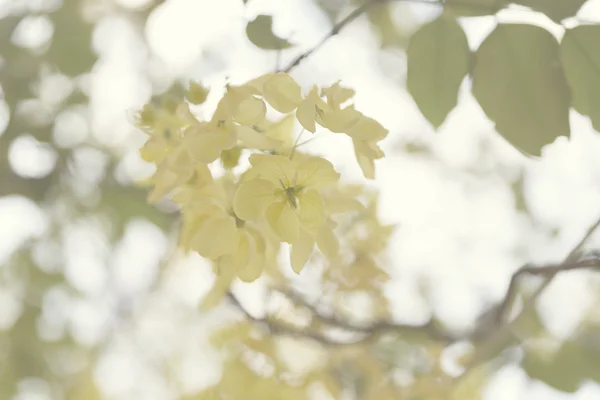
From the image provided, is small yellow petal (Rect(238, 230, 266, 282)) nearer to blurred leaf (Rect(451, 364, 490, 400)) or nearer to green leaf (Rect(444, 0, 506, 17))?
green leaf (Rect(444, 0, 506, 17))

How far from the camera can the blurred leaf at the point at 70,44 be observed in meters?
0.71

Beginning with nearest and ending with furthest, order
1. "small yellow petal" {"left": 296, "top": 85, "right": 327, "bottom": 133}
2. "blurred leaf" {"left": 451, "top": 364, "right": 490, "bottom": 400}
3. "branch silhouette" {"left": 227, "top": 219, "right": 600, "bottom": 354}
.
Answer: "small yellow petal" {"left": 296, "top": 85, "right": 327, "bottom": 133} < "branch silhouette" {"left": 227, "top": 219, "right": 600, "bottom": 354} < "blurred leaf" {"left": 451, "top": 364, "right": 490, "bottom": 400}

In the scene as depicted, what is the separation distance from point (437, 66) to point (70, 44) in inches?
19.0

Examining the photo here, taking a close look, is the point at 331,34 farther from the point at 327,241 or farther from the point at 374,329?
the point at 374,329

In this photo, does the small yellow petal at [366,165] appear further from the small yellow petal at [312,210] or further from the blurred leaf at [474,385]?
the blurred leaf at [474,385]

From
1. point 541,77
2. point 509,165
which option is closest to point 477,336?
point 541,77

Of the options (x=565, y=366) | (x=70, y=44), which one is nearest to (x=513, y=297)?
(x=565, y=366)

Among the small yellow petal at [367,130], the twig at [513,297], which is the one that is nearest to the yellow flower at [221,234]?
the small yellow petal at [367,130]

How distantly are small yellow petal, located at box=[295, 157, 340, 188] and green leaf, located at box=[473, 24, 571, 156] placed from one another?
0.13 metres

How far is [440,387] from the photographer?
25.9 inches

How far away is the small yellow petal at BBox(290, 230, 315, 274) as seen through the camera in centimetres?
38

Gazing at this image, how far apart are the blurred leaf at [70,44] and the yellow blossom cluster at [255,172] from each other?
12.9 inches

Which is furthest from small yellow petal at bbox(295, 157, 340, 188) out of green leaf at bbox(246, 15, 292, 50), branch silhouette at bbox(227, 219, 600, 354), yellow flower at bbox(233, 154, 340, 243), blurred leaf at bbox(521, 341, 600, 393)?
blurred leaf at bbox(521, 341, 600, 393)

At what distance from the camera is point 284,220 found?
15.0 inches
